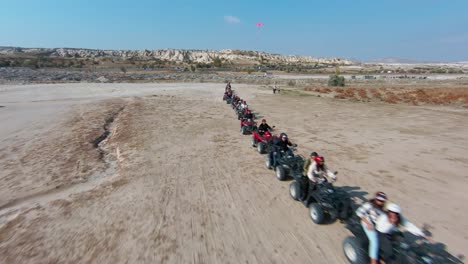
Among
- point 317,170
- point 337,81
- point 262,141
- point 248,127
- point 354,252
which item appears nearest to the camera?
point 354,252

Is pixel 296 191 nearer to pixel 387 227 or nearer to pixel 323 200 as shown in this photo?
pixel 323 200

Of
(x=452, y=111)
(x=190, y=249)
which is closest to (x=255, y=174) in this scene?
(x=190, y=249)

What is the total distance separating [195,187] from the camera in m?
9.99

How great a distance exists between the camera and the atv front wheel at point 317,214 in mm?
7207

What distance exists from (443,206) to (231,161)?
716 cm

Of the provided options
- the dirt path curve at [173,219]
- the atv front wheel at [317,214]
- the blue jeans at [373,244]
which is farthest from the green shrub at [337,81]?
the blue jeans at [373,244]

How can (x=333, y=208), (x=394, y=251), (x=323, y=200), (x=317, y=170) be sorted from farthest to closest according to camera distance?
(x=317, y=170) → (x=323, y=200) → (x=333, y=208) → (x=394, y=251)

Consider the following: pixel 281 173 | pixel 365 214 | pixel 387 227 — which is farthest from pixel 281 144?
pixel 387 227

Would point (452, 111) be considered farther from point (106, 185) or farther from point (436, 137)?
point (106, 185)

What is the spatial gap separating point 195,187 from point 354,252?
5.58 m

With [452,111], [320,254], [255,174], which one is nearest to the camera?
[320,254]

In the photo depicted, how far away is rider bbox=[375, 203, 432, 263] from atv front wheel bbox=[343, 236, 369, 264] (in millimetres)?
313

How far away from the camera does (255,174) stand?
10953 mm

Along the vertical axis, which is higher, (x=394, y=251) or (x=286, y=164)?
(x=394, y=251)
